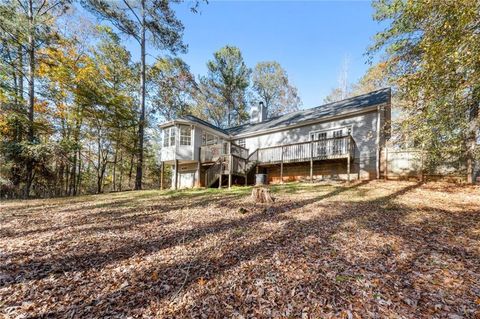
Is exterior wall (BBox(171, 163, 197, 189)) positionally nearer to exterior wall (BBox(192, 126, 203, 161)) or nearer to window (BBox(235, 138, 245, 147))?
exterior wall (BBox(192, 126, 203, 161))

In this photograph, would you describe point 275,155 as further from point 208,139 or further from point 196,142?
point 196,142

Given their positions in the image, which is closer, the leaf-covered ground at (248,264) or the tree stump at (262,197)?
the leaf-covered ground at (248,264)

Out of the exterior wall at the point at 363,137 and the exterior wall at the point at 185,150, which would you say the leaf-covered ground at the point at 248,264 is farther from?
the exterior wall at the point at 185,150

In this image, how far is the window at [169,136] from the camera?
48.0ft

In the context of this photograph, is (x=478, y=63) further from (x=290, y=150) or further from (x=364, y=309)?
(x=290, y=150)

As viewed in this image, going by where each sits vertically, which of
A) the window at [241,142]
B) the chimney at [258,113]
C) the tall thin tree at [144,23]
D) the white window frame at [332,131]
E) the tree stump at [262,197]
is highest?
the tall thin tree at [144,23]

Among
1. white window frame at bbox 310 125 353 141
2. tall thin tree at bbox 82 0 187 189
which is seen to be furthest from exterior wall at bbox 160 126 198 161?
white window frame at bbox 310 125 353 141

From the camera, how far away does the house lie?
11289 mm

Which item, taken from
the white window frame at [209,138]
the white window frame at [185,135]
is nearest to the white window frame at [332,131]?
the white window frame at [209,138]

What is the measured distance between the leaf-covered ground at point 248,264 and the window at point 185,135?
889 centimetres

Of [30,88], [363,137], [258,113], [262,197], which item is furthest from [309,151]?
[30,88]

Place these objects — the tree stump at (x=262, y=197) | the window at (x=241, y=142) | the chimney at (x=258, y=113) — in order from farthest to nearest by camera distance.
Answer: the chimney at (x=258, y=113)
the window at (x=241, y=142)
the tree stump at (x=262, y=197)

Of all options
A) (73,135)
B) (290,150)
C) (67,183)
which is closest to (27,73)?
(73,135)

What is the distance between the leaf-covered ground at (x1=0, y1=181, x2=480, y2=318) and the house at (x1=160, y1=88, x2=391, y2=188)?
18.7ft
